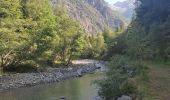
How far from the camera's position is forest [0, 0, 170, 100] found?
26094mm

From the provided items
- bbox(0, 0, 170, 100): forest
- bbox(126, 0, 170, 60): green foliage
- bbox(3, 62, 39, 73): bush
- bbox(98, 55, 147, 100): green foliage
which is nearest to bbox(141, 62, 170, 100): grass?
bbox(0, 0, 170, 100): forest

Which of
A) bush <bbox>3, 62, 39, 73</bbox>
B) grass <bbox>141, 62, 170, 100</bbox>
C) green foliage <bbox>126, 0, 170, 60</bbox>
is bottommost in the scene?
grass <bbox>141, 62, 170, 100</bbox>

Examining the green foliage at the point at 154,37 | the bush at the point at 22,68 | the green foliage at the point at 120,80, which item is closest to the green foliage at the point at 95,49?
the bush at the point at 22,68

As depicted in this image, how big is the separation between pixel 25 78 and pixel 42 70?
39.6 ft

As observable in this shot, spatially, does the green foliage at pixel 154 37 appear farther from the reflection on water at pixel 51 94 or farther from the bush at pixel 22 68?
the bush at pixel 22 68

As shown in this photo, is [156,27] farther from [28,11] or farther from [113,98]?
[28,11]

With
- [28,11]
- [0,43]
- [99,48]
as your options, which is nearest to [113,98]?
[0,43]

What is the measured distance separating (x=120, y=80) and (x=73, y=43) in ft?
170

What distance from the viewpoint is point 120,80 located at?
25219 mm

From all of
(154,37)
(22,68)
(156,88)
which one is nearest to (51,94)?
(156,88)

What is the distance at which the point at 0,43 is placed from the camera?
50.2 m

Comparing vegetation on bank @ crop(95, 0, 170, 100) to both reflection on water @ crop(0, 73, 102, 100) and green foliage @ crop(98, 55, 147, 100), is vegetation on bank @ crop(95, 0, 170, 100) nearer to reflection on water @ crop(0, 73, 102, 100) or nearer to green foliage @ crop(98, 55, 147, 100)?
green foliage @ crop(98, 55, 147, 100)

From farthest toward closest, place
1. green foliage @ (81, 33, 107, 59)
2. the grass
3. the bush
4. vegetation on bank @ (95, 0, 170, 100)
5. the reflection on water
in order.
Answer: green foliage @ (81, 33, 107, 59)
the bush
the reflection on water
vegetation on bank @ (95, 0, 170, 100)
the grass

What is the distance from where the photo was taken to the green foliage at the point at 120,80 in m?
23.2
